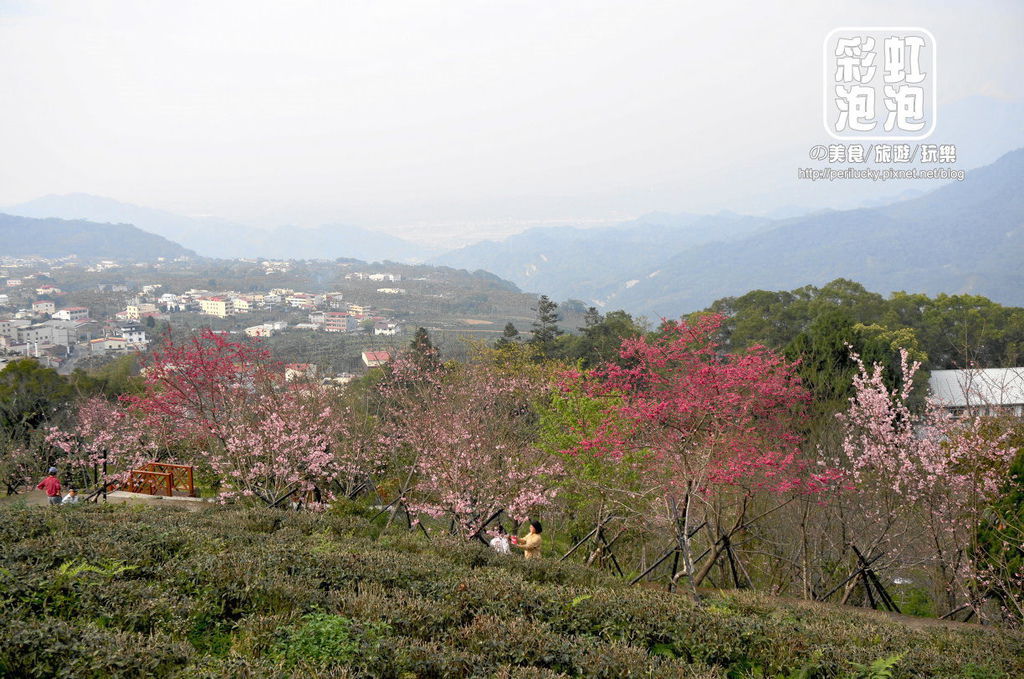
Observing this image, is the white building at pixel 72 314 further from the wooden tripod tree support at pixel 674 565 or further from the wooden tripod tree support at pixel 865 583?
the wooden tripod tree support at pixel 865 583

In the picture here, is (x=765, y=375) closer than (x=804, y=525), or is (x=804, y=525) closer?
(x=804, y=525)

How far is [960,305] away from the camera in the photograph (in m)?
33.8

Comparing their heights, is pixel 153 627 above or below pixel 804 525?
above

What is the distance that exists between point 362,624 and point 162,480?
11256 millimetres

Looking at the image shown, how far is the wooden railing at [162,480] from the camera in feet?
40.3

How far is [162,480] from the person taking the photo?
41.9ft

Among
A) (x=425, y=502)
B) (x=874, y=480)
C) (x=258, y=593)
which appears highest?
(x=258, y=593)

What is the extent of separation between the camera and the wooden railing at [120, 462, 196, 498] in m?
12.3

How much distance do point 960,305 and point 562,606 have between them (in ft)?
127

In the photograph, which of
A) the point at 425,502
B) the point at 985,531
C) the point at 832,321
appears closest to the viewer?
the point at 985,531

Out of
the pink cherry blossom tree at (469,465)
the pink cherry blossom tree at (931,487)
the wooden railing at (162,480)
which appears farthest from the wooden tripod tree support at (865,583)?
the wooden railing at (162,480)

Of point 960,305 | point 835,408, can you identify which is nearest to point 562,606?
point 835,408

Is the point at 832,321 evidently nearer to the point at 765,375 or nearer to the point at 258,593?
the point at 765,375

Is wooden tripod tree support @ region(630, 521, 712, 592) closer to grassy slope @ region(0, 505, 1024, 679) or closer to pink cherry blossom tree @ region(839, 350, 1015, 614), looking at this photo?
grassy slope @ region(0, 505, 1024, 679)
